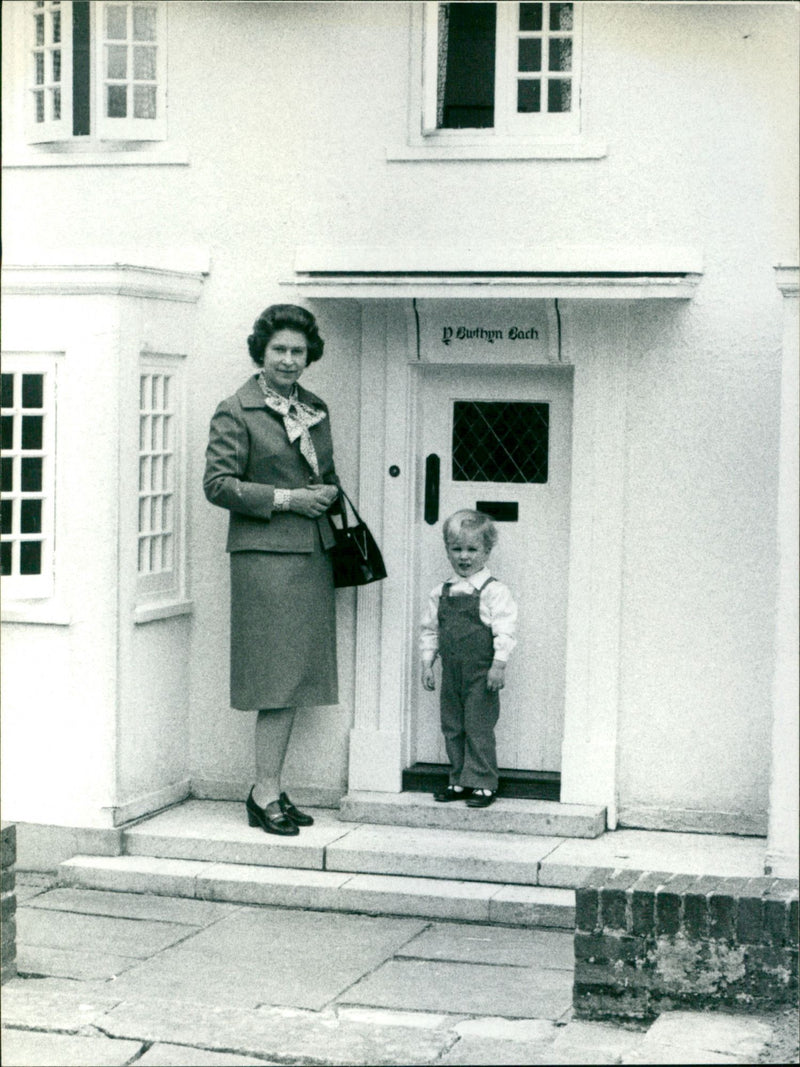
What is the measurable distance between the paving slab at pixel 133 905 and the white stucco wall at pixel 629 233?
116cm

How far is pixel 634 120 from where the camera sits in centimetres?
823

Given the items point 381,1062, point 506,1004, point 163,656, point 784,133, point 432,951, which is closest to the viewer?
point 381,1062

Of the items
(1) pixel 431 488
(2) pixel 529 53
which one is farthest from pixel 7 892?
(2) pixel 529 53

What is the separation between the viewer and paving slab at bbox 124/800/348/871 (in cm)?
804

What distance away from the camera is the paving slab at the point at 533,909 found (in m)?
7.39

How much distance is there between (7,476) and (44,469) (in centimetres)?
18

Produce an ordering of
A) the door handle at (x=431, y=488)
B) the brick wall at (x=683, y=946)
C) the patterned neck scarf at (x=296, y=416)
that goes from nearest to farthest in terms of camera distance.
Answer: the brick wall at (x=683, y=946) → the patterned neck scarf at (x=296, y=416) → the door handle at (x=431, y=488)

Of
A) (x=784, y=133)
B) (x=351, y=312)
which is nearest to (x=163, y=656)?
(x=351, y=312)

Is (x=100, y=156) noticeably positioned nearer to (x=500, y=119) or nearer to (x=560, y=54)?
(x=500, y=119)

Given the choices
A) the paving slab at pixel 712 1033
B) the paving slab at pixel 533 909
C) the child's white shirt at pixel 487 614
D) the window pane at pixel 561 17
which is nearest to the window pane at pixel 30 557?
the child's white shirt at pixel 487 614

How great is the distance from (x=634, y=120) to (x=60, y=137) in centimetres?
286

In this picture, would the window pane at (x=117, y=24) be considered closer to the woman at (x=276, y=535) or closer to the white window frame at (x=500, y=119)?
the white window frame at (x=500, y=119)

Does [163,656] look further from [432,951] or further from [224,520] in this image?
[432,951]

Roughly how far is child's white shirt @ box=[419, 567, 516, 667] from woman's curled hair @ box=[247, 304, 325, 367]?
49.0 inches
